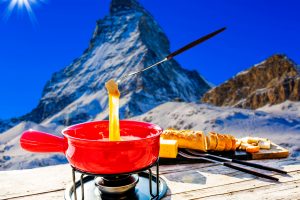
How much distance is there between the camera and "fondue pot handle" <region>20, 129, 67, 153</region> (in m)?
1.99

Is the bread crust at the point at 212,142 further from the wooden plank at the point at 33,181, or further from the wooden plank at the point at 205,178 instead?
the wooden plank at the point at 33,181

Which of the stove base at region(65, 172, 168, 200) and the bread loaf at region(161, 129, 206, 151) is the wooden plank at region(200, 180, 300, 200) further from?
the bread loaf at region(161, 129, 206, 151)

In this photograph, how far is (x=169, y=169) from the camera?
2.78m

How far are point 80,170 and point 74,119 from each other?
7062 inches

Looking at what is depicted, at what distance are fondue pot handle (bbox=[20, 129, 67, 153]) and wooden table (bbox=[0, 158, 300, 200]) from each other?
0.42 m

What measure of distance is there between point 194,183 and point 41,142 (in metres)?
1.11

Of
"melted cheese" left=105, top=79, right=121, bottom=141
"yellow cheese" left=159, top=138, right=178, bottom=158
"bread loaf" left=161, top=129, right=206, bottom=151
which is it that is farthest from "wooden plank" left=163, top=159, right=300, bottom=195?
"melted cheese" left=105, top=79, right=121, bottom=141

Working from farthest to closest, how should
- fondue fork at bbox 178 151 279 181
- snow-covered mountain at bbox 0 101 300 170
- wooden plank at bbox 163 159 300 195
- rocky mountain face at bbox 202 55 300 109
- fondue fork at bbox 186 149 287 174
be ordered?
1. rocky mountain face at bbox 202 55 300 109
2. snow-covered mountain at bbox 0 101 300 170
3. fondue fork at bbox 186 149 287 174
4. fondue fork at bbox 178 151 279 181
5. wooden plank at bbox 163 159 300 195

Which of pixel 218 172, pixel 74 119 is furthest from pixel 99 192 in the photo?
pixel 74 119

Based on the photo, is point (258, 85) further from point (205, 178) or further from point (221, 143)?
point (205, 178)

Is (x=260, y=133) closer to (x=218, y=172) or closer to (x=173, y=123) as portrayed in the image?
(x=173, y=123)

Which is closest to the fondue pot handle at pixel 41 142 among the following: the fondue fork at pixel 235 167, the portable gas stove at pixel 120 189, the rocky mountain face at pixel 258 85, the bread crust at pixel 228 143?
the portable gas stove at pixel 120 189

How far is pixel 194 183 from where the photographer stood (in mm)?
2439

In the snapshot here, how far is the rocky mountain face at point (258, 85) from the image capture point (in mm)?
79188
